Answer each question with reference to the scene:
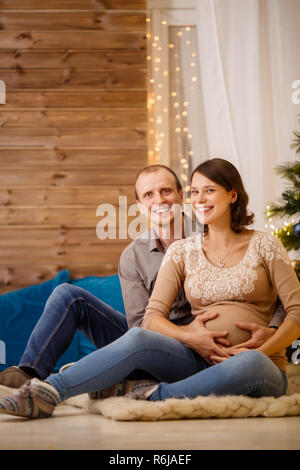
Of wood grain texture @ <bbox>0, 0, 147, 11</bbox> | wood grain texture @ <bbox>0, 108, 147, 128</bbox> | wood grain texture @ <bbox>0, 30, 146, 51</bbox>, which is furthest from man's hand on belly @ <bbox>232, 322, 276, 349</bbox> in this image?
wood grain texture @ <bbox>0, 0, 147, 11</bbox>

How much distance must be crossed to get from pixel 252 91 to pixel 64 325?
5.65 feet

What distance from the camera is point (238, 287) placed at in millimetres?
1634

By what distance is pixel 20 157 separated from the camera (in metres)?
3.32

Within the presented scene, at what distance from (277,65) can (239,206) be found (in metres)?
1.47

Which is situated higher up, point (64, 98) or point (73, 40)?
point (73, 40)

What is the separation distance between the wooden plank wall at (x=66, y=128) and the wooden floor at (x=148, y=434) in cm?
187

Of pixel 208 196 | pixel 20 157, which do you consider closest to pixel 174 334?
pixel 208 196

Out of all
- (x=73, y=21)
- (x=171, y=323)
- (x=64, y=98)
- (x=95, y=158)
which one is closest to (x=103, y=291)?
(x=95, y=158)

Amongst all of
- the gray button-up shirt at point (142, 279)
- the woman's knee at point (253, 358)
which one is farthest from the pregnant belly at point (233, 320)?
the gray button-up shirt at point (142, 279)

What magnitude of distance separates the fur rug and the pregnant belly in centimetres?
18

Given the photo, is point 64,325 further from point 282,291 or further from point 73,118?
point 73,118

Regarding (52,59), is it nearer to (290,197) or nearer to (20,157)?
(20,157)

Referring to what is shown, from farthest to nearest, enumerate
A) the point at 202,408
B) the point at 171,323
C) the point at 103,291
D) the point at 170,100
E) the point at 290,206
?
the point at 170,100 → the point at 103,291 → the point at 290,206 → the point at 171,323 → the point at 202,408

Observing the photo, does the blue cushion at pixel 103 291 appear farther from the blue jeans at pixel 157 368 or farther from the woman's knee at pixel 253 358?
the woman's knee at pixel 253 358
